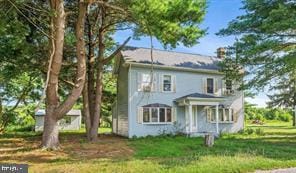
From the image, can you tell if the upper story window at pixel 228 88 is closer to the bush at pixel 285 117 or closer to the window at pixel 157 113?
the window at pixel 157 113

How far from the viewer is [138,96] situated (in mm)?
22938

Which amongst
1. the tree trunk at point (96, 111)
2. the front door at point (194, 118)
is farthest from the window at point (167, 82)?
the tree trunk at point (96, 111)

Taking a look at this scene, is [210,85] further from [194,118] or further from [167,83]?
[167,83]

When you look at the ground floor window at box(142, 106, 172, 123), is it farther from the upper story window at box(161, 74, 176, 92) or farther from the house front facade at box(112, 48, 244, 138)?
the upper story window at box(161, 74, 176, 92)

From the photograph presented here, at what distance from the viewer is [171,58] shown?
25.7m

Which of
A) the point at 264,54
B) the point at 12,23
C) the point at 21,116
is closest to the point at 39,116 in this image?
the point at 21,116

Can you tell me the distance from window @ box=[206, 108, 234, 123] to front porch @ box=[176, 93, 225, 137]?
18 centimetres

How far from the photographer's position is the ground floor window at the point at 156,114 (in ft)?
75.9

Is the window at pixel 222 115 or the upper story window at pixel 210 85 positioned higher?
the upper story window at pixel 210 85

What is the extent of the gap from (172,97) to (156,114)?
1.86 meters

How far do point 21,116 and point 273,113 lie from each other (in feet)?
143

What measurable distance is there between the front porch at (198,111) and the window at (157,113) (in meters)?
1.17

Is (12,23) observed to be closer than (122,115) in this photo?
Yes

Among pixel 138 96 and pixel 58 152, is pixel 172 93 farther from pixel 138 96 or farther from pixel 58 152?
pixel 58 152
